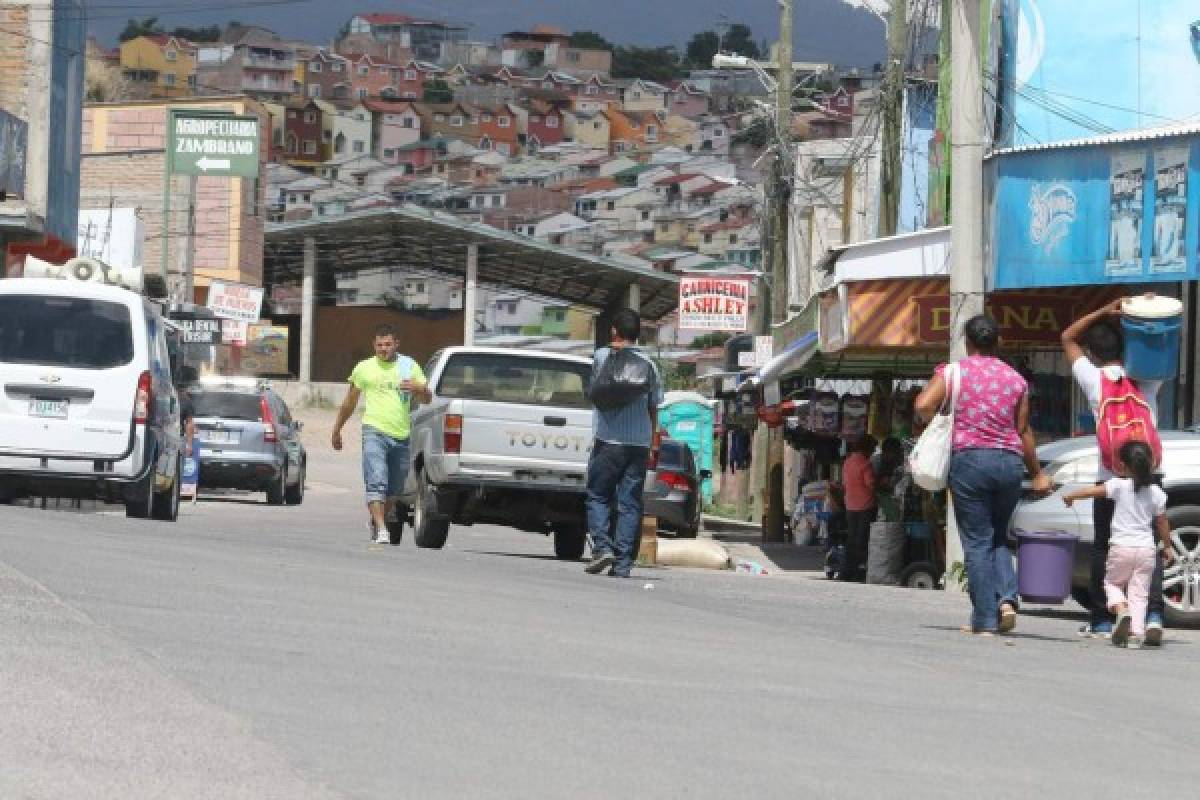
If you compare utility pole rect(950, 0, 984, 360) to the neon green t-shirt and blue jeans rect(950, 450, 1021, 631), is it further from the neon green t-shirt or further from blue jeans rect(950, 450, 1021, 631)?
blue jeans rect(950, 450, 1021, 631)

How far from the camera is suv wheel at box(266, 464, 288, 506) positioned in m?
35.4

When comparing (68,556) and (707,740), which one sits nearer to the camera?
(707,740)

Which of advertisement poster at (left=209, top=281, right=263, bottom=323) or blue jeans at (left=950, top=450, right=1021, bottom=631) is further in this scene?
advertisement poster at (left=209, top=281, right=263, bottom=323)

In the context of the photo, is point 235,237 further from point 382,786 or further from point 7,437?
point 382,786

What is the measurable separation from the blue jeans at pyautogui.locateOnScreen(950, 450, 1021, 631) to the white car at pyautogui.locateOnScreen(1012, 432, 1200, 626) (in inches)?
67.1

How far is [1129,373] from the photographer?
625 inches

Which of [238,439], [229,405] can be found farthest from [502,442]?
[229,405]

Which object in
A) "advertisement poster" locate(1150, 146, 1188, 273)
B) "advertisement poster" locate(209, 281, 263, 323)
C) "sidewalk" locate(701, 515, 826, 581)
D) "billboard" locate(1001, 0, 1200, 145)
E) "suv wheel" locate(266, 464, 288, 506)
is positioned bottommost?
"sidewalk" locate(701, 515, 826, 581)

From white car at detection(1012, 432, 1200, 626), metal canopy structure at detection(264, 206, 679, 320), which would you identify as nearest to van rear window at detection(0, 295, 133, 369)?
white car at detection(1012, 432, 1200, 626)

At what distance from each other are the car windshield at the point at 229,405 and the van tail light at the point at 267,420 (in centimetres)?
2

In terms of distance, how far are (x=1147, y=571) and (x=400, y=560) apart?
5574mm

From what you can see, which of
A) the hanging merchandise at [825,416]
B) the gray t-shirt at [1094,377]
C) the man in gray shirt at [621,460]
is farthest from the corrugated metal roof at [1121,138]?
the hanging merchandise at [825,416]

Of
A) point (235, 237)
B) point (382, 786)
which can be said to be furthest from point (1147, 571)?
point (235, 237)

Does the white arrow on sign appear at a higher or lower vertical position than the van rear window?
higher
